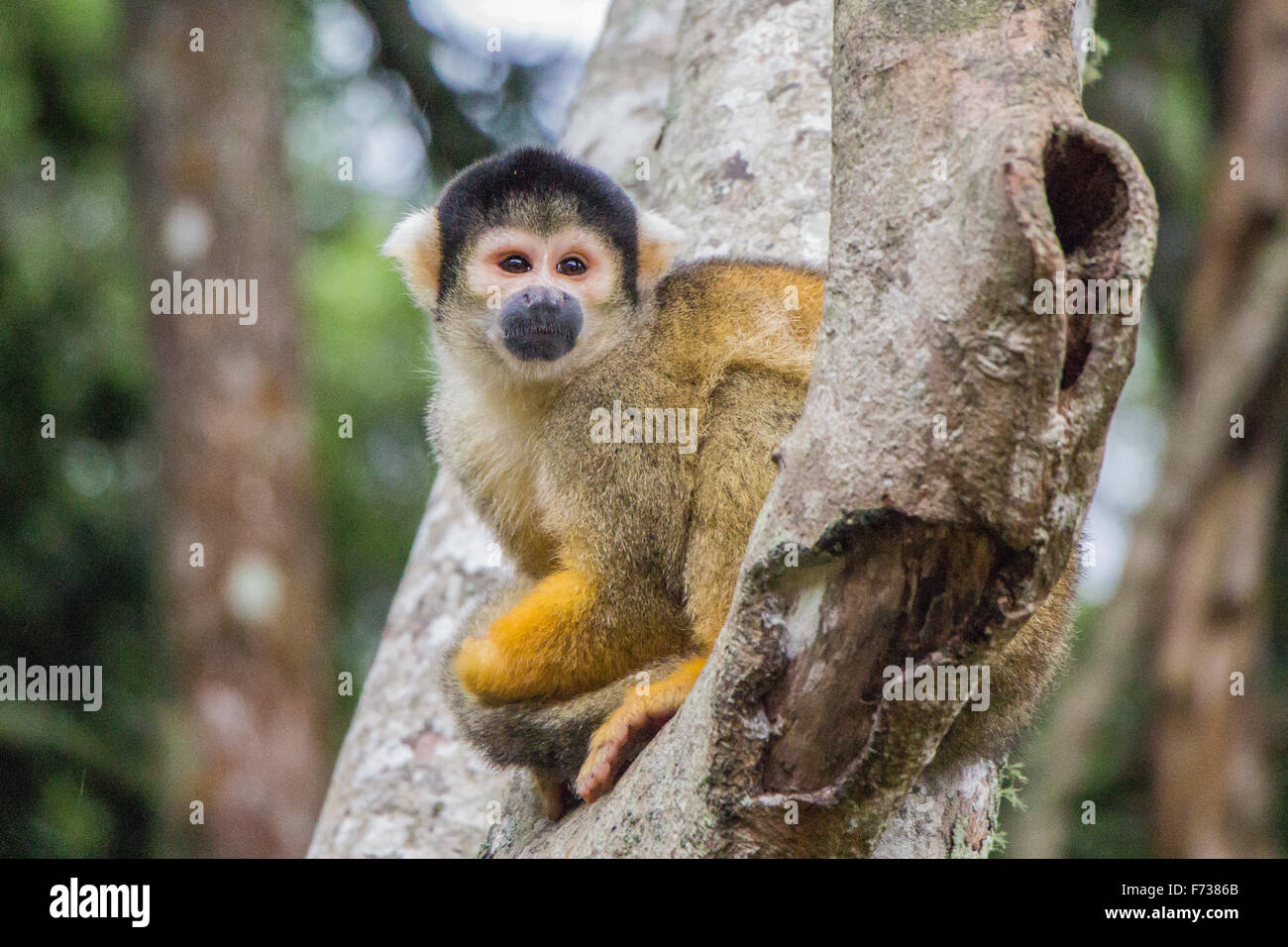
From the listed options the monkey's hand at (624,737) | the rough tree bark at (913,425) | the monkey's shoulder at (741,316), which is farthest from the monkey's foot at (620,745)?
the monkey's shoulder at (741,316)

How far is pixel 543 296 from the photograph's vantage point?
3.71 metres

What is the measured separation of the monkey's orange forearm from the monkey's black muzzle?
707 mm

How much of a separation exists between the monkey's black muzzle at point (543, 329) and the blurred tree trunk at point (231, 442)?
417cm

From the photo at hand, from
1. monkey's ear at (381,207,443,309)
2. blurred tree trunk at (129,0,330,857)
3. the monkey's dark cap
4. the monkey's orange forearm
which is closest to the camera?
the monkey's orange forearm

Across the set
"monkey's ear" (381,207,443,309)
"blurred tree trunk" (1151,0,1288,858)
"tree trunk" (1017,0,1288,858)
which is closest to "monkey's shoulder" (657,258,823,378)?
"monkey's ear" (381,207,443,309)

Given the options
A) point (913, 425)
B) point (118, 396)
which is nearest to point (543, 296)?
point (913, 425)

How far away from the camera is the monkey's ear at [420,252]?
4.07m

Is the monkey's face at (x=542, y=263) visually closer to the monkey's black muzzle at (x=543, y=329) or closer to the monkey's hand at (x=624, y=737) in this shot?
the monkey's black muzzle at (x=543, y=329)

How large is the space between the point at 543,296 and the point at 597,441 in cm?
Answer: 56

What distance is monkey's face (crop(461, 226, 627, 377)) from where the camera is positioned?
366cm

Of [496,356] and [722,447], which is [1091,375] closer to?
[722,447]

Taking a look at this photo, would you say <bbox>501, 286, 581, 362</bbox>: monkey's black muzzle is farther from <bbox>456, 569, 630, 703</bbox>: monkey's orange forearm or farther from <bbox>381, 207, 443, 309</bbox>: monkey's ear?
<bbox>456, 569, 630, 703</bbox>: monkey's orange forearm

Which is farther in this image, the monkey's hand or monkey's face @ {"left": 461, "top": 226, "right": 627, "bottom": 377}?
monkey's face @ {"left": 461, "top": 226, "right": 627, "bottom": 377}

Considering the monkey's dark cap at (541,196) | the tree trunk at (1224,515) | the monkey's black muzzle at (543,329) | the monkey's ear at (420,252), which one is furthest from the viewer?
the tree trunk at (1224,515)
